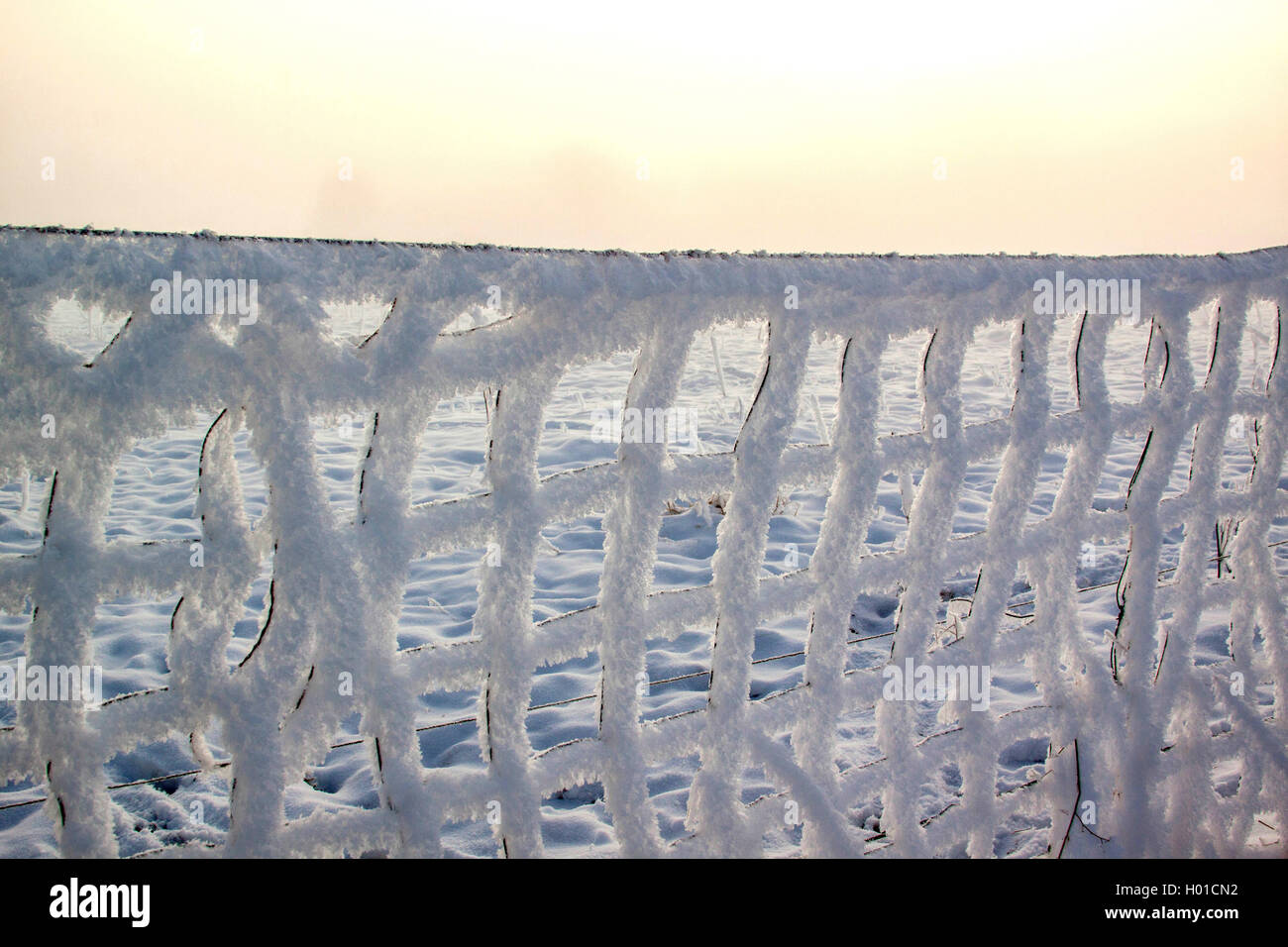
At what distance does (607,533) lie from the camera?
4.71 feet

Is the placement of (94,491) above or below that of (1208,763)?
above

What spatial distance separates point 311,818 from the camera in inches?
50.9

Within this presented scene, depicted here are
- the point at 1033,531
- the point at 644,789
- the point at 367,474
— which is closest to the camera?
the point at 367,474

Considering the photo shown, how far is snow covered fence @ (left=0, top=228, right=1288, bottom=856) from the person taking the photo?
3.55 ft

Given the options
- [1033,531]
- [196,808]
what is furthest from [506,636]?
[196,808]

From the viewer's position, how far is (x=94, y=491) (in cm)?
108

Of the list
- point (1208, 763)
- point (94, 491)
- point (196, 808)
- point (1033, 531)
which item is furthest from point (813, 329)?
point (196, 808)

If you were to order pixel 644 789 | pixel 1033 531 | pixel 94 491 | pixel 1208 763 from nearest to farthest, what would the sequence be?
pixel 94 491
pixel 644 789
pixel 1033 531
pixel 1208 763

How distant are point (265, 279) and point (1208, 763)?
2704mm

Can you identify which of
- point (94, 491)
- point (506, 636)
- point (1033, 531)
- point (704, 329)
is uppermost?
point (704, 329)

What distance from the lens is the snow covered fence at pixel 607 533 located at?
1083mm
